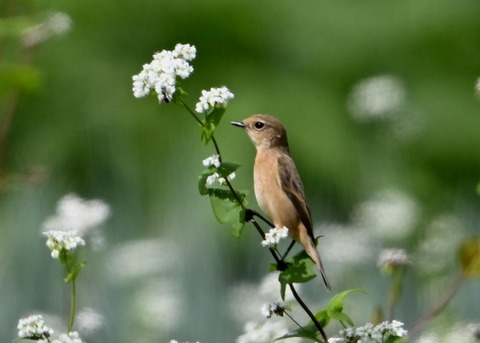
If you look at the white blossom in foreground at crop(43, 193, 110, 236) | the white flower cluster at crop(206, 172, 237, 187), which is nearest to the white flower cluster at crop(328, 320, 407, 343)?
the white flower cluster at crop(206, 172, 237, 187)

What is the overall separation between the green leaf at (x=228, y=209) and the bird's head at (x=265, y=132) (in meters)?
0.66

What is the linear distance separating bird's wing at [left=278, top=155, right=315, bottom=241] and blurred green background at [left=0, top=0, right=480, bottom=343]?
87 cm

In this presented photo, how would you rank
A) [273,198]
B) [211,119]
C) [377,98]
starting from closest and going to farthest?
[211,119]
[273,198]
[377,98]

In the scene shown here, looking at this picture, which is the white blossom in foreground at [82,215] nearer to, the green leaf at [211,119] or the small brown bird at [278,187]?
the small brown bird at [278,187]

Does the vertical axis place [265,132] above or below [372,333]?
above

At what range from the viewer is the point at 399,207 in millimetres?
3418

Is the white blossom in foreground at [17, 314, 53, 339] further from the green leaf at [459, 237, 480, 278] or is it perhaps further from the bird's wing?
the green leaf at [459, 237, 480, 278]

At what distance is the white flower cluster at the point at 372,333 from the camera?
1.78 meters

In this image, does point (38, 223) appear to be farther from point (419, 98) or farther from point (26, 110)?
point (419, 98)

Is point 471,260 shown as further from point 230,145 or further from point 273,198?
point 230,145

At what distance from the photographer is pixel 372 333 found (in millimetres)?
1784

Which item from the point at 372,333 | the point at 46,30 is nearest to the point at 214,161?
the point at 372,333

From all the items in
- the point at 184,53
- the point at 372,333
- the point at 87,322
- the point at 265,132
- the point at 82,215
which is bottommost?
the point at 372,333

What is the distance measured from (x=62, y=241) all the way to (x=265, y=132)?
2.55 ft
